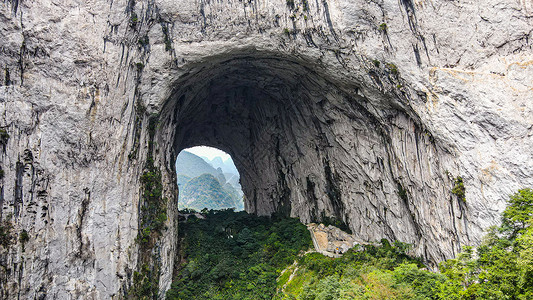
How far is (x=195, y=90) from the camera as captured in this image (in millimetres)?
23016

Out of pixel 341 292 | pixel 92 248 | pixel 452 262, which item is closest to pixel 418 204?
pixel 452 262

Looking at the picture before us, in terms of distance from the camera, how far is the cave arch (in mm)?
17094

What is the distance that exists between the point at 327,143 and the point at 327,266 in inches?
356

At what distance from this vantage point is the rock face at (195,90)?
14.1m

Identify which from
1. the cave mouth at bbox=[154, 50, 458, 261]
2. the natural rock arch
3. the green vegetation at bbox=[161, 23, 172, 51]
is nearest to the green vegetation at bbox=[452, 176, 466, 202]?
the natural rock arch

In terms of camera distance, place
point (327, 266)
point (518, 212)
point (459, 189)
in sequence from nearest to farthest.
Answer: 1. point (518, 212)
2. point (459, 189)
3. point (327, 266)

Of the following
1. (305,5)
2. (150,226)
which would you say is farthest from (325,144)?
(150,226)

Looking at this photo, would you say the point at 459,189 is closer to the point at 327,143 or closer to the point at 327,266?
the point at 327,266

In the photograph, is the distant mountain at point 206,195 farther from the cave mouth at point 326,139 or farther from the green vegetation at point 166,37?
the green vegetation at point 166,37

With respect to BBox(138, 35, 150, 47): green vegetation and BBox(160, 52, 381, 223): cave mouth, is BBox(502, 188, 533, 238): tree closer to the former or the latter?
BBox(160, 52, 381, 223): cave mouth

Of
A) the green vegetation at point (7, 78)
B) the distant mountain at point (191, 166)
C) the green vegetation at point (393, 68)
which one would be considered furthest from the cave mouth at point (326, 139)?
the distant mountain at point (191, 166)

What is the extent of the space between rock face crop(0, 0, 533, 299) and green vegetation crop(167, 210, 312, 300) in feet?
6.93

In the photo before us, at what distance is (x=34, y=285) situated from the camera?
13992mm

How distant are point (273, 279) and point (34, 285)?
1237 cm
